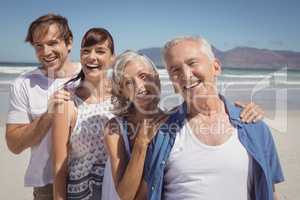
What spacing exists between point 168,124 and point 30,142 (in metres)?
1.07

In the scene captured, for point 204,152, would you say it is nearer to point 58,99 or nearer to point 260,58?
point 58,99

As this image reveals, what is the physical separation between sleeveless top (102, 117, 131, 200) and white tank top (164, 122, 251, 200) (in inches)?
12.1

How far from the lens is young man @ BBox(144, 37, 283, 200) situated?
2.07 metres

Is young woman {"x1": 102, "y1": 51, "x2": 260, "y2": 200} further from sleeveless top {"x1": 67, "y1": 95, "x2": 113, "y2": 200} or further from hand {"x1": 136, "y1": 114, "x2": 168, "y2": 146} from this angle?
sleeveless top {"x1": 67, "y1": 95, "x2": 113, "y2": 200}

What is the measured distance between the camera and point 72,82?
108 inches

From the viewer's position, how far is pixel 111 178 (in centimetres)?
228

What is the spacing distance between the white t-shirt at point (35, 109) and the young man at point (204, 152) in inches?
37.2

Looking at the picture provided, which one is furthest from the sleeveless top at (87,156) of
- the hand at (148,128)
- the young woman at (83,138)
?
the hand at (148,128)

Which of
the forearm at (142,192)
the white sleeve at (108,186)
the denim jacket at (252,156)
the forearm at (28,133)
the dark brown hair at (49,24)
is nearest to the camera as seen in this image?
the denim jacket at (252,156)

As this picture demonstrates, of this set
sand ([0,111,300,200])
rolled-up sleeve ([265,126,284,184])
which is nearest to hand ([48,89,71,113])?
rolled-up sleeve ([265,126,284,184])

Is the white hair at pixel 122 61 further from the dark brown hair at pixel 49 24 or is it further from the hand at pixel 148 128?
the dark brown hair at pixel 49 24

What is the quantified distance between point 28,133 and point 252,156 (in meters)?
1.54

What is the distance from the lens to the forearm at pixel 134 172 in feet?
6.84

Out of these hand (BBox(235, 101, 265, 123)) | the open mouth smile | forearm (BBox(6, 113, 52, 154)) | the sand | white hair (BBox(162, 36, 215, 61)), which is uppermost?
white hair (BBox(162, 36, 215, 61))
